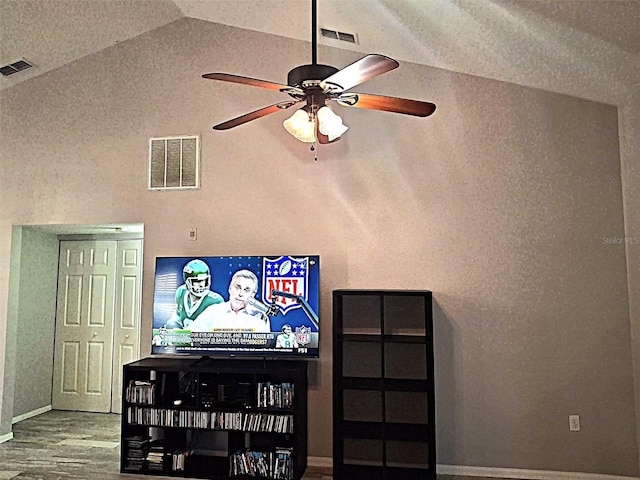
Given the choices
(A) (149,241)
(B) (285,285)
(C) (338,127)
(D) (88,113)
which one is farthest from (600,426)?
(D) (88,113)

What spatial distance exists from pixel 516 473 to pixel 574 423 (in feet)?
1.86

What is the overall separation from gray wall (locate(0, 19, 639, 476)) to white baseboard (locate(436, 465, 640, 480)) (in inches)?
1.7

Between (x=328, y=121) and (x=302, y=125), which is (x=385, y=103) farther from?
(x=302, y=125)

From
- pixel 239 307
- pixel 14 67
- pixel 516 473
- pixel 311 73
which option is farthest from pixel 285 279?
pixel 14 67

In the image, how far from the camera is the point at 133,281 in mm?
5555

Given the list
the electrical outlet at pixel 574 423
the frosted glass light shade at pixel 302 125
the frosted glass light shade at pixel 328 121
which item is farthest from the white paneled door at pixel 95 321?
the electrical outlet at pixel 574 423

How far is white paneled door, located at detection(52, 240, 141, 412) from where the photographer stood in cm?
553

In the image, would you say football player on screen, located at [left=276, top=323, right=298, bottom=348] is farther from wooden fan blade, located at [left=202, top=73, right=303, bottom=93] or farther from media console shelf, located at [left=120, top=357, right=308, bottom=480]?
wooden fan blade, located at [left=202, top=73, right=303, bottom=93]

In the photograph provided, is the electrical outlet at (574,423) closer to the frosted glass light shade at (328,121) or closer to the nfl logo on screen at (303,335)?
the nfl logo on screen at (303,335)

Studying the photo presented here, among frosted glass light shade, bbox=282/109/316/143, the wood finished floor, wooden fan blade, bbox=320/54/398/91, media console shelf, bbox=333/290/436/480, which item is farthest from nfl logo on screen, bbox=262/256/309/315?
wooden fan blade, bbox=320/54/398/91

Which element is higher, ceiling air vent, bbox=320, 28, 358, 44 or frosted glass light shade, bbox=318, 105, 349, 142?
ceiling air vent, bbox=320, 28, 358, 44

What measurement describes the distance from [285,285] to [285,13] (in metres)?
2.11

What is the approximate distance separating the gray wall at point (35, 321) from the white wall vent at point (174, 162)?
1556mm

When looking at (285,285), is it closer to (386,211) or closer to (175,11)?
(386,211)
